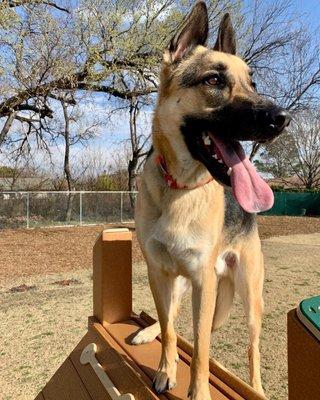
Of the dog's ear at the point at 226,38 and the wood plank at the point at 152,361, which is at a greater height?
the dog's ear at the point at 226,38

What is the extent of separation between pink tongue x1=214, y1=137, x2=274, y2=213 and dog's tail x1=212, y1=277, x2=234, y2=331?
96 cm

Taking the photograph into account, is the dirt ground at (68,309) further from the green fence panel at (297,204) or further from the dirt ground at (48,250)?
the green fence panel at (297,204)

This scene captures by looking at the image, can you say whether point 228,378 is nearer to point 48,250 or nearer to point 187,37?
point 187,37

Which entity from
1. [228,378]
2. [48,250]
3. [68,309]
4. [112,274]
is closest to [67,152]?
[48,250]

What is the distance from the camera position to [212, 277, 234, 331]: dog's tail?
2.71m

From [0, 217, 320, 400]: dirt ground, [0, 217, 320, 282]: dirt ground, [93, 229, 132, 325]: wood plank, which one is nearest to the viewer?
[93, 229, 132, 325]: wood plank

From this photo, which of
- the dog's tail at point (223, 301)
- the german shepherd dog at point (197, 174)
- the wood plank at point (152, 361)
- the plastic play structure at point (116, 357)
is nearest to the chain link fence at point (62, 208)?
the plastic play structure at point (116, 357)

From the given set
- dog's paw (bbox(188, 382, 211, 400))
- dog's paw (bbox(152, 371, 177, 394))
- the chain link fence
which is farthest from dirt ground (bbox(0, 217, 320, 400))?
the chain link fence

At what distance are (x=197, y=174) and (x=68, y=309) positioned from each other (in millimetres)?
3942

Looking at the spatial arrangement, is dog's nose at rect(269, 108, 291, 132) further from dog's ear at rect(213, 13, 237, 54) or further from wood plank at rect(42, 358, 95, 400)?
wood plank at rect(42, 358, 95, 400)

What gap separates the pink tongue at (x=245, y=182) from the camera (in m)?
1.88

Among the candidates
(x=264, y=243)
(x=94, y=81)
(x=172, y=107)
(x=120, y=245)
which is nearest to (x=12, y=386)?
(x=120, y=245)

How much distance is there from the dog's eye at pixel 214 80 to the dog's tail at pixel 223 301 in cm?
129

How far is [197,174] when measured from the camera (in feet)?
7.04
